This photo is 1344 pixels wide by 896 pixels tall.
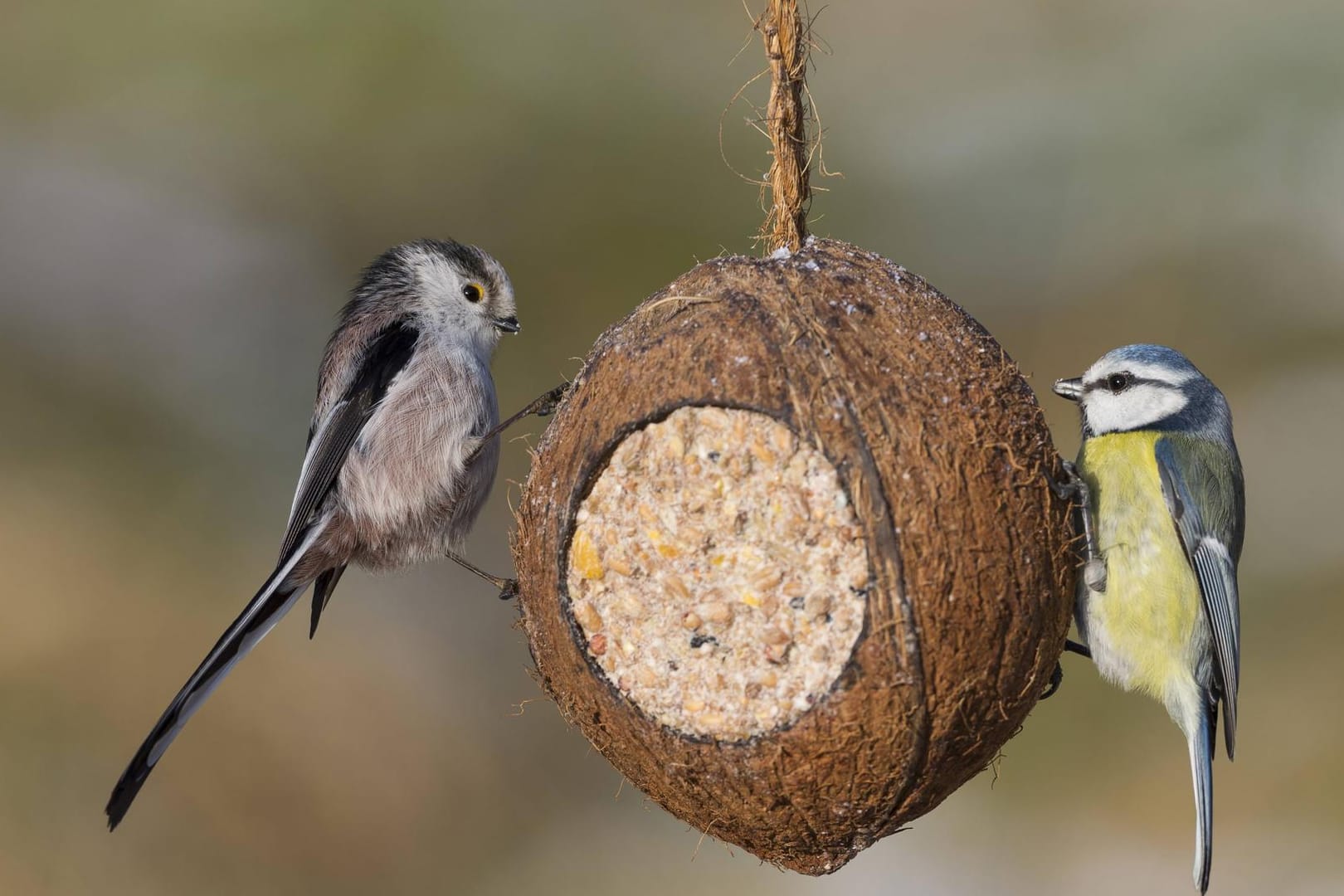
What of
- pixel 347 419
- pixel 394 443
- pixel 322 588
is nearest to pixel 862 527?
pixel 394 443

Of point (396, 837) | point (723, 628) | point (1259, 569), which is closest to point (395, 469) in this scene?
point (723, 628)

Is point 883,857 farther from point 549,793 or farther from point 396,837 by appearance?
point 396,837

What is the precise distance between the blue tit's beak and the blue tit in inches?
2.6

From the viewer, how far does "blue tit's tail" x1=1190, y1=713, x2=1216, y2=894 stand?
368 cm

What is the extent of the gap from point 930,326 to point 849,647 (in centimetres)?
90

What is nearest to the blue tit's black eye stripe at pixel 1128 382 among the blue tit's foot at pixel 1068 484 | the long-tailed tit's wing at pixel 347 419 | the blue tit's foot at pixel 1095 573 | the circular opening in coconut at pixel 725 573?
the blue tit's foot at pixel 1068 484

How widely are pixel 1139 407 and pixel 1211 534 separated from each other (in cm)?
46

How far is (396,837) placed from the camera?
7.70 meters

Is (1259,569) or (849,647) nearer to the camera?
(849,647)

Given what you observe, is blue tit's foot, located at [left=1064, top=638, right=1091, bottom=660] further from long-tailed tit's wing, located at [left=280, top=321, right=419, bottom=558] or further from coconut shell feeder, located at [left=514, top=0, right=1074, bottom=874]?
long-tailed tit's wing, located at [left=280, top=321, right=419, bottom=558]

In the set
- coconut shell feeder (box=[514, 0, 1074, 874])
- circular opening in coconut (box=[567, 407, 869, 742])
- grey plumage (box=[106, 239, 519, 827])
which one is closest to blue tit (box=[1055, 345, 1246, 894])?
coconut shell feeder (box=[514, 0, 1074, 874])

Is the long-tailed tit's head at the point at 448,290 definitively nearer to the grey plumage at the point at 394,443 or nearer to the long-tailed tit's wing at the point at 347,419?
the grey plumage at the point at 394,443

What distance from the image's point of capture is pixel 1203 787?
12.5 ft

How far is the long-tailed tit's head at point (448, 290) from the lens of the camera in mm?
4738
